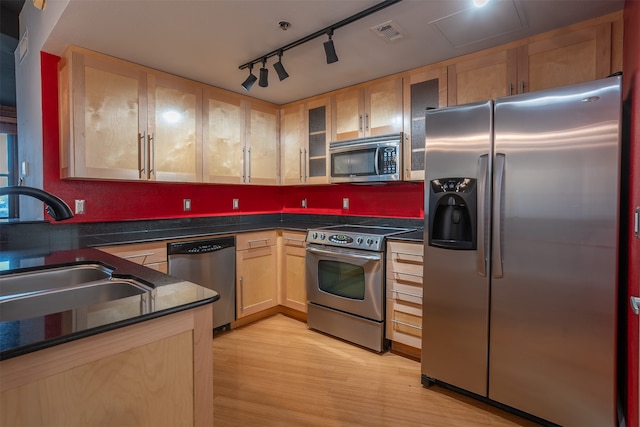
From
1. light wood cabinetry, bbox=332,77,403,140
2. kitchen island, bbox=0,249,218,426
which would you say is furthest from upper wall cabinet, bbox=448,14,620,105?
kitchen island, bbox=0,249,218,426

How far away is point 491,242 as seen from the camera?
72.0 inches

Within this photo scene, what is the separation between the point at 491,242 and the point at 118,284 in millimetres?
1843

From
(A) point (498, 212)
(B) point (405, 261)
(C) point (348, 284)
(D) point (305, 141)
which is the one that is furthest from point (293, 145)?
(A) point (498, 212)

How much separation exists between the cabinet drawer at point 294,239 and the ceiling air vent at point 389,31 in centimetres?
179

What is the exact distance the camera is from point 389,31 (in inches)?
83.7

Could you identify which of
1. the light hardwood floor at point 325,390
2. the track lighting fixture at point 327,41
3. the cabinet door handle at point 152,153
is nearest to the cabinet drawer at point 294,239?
the light hardwood floor at point 325,390

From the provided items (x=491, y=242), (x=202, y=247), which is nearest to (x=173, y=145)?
(x=202, y=247)

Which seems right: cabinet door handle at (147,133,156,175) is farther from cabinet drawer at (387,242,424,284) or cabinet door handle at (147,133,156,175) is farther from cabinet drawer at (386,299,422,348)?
cabinet drawer at (386,299,422,348)

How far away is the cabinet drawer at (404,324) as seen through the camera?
242 cm

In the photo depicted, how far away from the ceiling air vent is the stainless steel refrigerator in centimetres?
61

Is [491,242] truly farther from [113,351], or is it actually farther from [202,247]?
[202,247]

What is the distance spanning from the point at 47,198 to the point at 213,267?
6.01 ft

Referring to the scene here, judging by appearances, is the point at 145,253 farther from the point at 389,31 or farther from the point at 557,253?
the point at 557,253

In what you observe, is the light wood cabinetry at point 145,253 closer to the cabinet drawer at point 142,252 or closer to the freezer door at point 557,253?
the cabinet drawer at point 142,252
